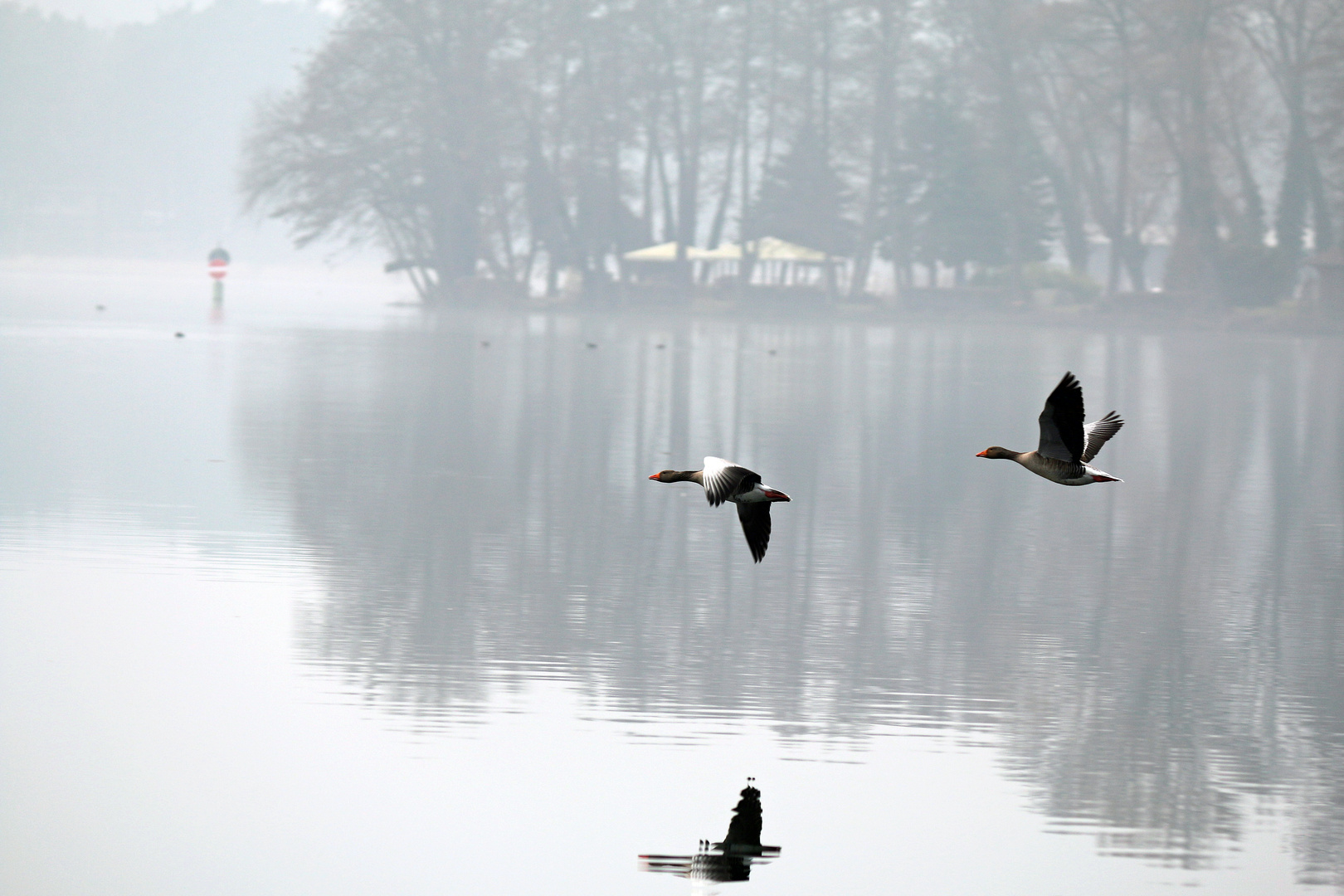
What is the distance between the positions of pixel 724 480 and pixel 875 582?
6329mm

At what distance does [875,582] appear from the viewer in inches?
566

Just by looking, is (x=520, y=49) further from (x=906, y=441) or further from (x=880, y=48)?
(x=906, y=441)

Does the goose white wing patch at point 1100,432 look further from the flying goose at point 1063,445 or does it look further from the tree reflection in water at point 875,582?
the tree reflection in water at point 875,582

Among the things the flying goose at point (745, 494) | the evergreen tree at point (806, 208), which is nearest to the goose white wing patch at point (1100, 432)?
the flying goose at point (745, 494)

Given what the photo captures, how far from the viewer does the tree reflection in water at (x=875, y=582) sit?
9.95 m

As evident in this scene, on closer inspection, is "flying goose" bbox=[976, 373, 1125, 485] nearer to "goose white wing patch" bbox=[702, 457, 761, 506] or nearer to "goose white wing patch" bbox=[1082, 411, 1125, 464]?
"goose white wing patch" bbox=[1082, 411, 1125, 464]

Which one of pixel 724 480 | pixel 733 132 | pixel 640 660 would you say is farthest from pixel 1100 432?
pixel 733 132

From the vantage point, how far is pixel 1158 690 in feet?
36.1

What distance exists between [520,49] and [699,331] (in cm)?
2958

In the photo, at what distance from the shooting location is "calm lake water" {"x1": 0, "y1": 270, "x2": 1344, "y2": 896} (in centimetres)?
816

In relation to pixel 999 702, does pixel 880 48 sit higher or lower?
higher

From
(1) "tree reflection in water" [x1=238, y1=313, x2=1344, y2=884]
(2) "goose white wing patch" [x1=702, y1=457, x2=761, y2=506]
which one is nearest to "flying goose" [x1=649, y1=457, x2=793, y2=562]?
(2) "goose white wing patch" [x1=702, y1=457, x2=761, y2=506]

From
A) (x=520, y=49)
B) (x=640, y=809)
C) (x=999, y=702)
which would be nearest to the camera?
(x=640, y=809)

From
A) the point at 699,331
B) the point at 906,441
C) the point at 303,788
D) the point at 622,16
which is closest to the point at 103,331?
the point at 699,331
